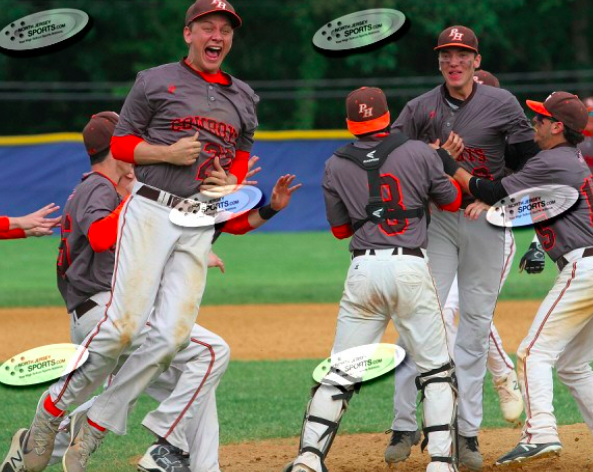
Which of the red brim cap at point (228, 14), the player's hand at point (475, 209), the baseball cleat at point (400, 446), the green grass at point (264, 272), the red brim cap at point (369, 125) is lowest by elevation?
the green grass at point (264, 272)

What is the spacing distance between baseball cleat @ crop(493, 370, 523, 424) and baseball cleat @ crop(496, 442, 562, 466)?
1.69 m

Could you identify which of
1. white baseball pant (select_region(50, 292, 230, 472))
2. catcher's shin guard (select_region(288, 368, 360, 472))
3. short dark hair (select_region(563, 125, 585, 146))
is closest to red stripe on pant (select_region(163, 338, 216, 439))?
white baseball pant (select_region(50, 292, 230, 472))

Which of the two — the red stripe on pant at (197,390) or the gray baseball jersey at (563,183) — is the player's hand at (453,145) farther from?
the red stripe on pant at (197,390)

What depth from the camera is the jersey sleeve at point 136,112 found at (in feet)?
18.6

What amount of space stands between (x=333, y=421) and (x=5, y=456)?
2.10 m

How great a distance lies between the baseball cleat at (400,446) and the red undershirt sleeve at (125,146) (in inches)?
96.7

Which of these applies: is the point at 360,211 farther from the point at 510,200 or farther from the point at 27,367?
the point at 27,367

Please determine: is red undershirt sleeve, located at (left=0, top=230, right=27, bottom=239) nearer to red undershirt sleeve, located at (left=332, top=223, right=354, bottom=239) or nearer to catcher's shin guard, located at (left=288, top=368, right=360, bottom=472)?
red undershirt sleeve, located at (left=332, top=223, right=354, bottom=239)

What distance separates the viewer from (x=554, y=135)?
6.38m

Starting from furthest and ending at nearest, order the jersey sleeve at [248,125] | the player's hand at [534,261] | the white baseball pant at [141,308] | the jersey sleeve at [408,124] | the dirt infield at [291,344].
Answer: the player's hand at [534,261]
the jersey sleeve at [408,124]
the dirt infield at [291,344]
the jersey sleeve at [248,125]
the white baseball pant at [141,308]

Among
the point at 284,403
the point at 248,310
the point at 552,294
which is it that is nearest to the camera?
the point at 552,294

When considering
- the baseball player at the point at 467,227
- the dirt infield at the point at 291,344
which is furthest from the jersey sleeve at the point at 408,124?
the dirt infield at the point at 291,344

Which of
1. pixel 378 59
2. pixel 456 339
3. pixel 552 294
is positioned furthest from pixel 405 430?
pixel 378 59

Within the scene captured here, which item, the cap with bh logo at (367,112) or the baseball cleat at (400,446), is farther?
the baseball cleat at (400,446)
